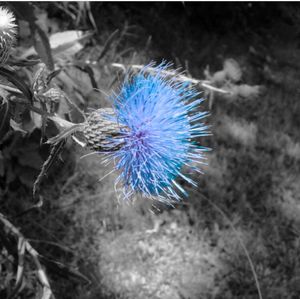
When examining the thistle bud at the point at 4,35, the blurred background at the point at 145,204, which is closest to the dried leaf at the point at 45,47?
the blurred background at the point at 145,204

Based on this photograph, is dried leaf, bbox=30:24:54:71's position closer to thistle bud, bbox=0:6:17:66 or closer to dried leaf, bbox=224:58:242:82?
thistle bud, bbox=0:6:17:66

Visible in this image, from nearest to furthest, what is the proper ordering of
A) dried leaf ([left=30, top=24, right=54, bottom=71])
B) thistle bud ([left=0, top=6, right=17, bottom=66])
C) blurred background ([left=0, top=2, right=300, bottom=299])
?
thistle bud ([left=0, top=6, right=17, bottom=66]) → dried leaf ([left=30, top=24, right=54, bottom=71]) → blurred background ([left=0, top=2, right=300, bottom=299])

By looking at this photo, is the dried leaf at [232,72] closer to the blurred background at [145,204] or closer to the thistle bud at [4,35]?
the blurred background at [145,204]

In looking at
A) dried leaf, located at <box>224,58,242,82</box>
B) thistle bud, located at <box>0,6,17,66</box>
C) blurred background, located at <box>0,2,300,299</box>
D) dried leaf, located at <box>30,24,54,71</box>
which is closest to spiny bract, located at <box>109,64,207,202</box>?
thistle bud, located at <box>0,6,17,66</box>

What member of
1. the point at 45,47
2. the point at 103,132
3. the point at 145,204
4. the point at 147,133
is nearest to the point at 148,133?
the point at 147,133

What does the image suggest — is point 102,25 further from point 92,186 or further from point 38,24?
point 38,24

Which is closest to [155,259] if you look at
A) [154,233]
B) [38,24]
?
[154,233]
